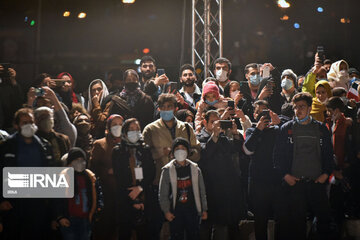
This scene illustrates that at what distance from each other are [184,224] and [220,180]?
744mm

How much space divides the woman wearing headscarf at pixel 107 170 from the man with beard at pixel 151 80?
1.39 m

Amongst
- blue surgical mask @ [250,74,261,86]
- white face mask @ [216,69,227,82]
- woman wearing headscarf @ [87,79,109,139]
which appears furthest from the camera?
white face mask @ [216,69,227,82]

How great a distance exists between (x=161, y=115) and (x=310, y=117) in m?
1.77

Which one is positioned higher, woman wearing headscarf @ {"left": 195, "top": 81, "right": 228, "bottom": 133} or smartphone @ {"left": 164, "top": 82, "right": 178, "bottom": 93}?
smartphone @ {"left": 164, "top": 82, "right": 178, "bottom": 93}

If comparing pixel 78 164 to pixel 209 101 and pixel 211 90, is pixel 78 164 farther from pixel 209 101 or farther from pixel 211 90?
pixel 211 90

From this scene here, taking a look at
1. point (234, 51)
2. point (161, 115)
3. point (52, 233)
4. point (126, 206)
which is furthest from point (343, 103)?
point (234, 51)

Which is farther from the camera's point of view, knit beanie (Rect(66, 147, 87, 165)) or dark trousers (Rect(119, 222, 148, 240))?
dark trousers (Rect(119, 222, 148, 240))

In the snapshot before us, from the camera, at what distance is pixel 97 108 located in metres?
8.75

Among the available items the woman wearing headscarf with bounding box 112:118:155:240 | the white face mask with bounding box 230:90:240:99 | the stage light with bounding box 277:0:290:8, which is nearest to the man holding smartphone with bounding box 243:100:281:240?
the woman wearing headscarf with bounding box 112:118:155:240

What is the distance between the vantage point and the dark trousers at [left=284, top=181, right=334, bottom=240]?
770 cm

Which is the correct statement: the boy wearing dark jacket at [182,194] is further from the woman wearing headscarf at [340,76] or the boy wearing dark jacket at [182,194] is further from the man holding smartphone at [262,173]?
the woman wearing headscarf at [340,76]

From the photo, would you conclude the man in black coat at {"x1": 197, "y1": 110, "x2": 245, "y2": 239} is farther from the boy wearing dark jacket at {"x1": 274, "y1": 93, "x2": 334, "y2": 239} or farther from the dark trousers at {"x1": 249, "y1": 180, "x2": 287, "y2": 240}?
the boy wearing dark jacket at {"x1": 274, "y1": 93, "x2": 334, "y2": 239}

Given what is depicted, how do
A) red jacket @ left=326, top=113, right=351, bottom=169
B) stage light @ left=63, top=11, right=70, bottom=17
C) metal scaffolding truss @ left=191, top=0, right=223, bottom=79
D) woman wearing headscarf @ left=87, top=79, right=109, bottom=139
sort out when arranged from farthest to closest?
stage light @ left=63, top=11, right=70, bottom=17 < metal scaffolding truss @ left=191, top=0, right=223, bottom=79 < woman wearing headscarf @ left=87, top=79, right=109, bottom=139 < red jacket @ left=326, top=113, right=351, bottom=169

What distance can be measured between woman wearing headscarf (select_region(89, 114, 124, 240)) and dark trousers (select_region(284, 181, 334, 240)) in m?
2.05
